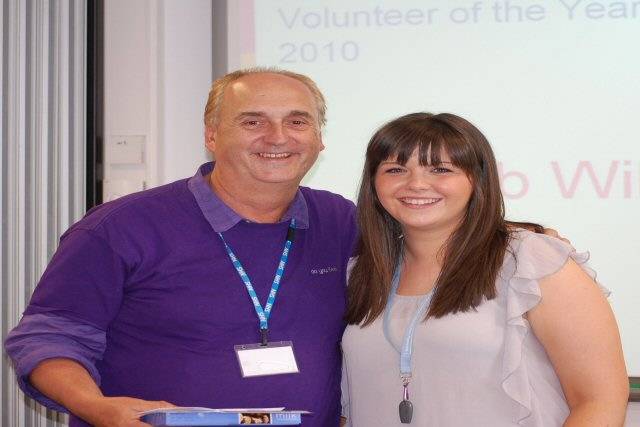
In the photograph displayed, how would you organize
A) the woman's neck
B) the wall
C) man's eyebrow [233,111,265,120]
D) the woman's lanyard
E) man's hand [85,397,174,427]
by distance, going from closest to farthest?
1. man's hand [85,397,174,427]
2. the woman's lanyard
3. the woman's neck
4. man's eyebrow [233,111,265,120]
5. the wall

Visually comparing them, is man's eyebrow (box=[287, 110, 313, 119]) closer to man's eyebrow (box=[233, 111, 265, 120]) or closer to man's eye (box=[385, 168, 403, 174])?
man's eyebrow (box=[233, 111, 265, 120])

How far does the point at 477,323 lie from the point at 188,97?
2158 mm

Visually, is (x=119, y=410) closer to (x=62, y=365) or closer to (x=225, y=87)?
(x=62, y=365)

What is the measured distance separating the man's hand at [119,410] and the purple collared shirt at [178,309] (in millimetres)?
194

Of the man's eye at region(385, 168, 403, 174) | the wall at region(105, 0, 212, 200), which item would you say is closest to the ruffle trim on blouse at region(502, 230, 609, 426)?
the man's eye at region(385, 168, 403, 174)

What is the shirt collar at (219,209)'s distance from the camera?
2.25 m

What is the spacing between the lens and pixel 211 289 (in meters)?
2.18

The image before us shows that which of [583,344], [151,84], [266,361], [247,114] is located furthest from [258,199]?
[151,84]

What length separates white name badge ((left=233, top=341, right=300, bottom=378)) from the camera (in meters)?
2.11

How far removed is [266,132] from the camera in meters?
2.34

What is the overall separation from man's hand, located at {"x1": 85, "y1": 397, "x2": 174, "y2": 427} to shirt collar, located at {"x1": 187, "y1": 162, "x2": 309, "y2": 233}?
58 centimetres

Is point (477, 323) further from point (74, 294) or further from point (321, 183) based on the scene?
point (321, 183)


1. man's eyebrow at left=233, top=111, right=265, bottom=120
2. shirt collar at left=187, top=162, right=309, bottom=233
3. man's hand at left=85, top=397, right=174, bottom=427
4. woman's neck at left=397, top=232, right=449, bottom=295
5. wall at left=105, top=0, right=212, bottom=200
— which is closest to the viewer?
man's hand at left=85, top=397, right=174, bottom=427

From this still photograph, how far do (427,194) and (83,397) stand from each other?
3.16 ft
